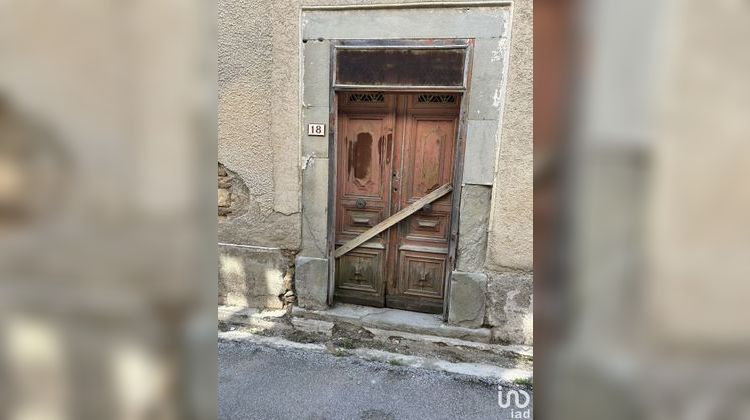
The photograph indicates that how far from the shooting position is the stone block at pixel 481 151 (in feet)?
10.6

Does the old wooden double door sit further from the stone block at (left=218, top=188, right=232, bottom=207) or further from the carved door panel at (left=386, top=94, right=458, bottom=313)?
the stone block at (left=218, top=188, right=232, bottom=207)

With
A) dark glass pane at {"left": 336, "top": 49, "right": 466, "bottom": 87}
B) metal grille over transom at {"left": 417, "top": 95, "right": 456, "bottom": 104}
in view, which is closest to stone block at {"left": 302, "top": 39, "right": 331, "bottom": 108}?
dark glass pane at {"left": 336, "top": 49, "right": 466, "bottom": 87}

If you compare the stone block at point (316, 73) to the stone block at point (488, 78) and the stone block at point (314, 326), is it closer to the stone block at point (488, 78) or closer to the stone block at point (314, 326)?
the stone block at point (488, 78)

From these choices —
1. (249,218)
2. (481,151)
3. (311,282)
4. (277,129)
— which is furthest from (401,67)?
(311,282)

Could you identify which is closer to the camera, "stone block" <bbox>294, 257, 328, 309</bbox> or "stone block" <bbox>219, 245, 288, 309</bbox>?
"stone block" <bbox>294, 257, 328, 309</bbox>

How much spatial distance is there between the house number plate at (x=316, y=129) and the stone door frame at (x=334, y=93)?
42 millimetres

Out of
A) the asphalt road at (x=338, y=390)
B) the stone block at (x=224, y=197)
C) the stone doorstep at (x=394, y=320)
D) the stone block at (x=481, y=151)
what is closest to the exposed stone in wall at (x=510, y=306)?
the stone doorstep at (x=394, y=320)

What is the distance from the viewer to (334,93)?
3477mm

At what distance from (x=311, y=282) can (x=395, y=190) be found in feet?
3.91

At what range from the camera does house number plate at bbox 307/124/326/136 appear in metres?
3.51

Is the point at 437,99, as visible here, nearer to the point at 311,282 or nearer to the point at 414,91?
the point at 414,91
